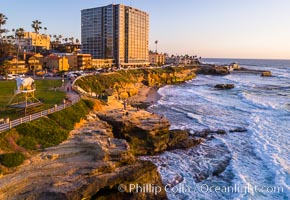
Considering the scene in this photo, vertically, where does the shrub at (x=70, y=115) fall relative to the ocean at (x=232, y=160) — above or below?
above

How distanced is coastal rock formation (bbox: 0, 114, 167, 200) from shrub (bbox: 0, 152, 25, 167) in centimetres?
38

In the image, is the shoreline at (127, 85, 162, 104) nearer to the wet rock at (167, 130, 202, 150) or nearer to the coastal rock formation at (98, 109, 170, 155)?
the wet rock at (167, 130, 202, 150)

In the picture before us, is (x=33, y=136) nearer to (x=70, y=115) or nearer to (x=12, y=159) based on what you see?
(x=12, y=159)

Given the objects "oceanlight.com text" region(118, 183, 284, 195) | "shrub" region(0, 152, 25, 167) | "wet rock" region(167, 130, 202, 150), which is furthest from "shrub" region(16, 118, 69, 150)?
"wet rock" region(167, 130, 202, 150)

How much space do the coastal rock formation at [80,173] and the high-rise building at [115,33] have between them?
93043 mm

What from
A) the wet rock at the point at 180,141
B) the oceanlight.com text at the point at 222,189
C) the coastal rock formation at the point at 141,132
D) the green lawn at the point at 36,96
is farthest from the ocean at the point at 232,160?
the green lawn at the point at 36,96

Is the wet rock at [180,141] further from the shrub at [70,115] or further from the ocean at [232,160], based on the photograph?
the shrub at [70,115]

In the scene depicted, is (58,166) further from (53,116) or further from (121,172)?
(53,116)

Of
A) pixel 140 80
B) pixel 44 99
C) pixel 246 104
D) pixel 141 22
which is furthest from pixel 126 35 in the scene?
pixel 44 99

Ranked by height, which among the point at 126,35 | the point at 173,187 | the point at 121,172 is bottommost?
the point at 173,187

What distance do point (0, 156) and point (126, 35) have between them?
105552 mm

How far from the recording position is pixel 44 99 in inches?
1265

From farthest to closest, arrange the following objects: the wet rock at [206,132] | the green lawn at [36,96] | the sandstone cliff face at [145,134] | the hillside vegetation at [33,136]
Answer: the wet rock at [206,132], the sandstone cliff face at [145,134], the green lawn at [36,96], the hillside vegetation at [33,136]

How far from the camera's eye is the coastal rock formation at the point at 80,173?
49.5 ft
